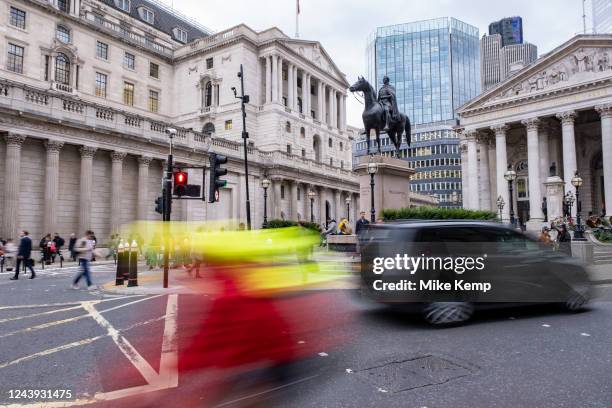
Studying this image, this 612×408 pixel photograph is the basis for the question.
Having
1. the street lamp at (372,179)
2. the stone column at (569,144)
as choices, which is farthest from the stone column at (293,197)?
the stone column at (569,144)

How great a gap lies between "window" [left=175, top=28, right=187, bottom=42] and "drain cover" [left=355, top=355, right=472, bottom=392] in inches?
2384

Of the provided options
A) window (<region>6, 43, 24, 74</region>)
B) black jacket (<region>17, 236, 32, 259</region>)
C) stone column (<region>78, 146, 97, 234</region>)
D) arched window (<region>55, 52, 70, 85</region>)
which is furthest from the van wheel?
arched window (<region>55, 52, 70, 85</region>)

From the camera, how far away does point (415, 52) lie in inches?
5763

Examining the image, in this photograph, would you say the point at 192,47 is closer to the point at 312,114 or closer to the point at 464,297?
the point at 312,114

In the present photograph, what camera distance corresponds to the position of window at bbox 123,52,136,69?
4625 cm

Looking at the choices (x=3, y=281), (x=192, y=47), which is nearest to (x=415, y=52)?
(x=192, y=47)

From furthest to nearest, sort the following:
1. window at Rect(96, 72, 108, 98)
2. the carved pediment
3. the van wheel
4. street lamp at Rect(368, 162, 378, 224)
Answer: window at Rect(96, 72, 108, 98), the carved pediment, street lamp at Rect(368, 162, 378, 224), the van wheel

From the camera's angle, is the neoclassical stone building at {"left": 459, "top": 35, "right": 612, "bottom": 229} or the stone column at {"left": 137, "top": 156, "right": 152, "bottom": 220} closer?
the stone column at {"left": 137, "top": 156, "right": 152, "bottom": 220}

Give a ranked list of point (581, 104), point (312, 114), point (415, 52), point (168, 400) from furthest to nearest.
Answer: point (415, 52) < point (312, 114) < point (581, 104) < point (168, 400)

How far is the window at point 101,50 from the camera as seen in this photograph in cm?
4333

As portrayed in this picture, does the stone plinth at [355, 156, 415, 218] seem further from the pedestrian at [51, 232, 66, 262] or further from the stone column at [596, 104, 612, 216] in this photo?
the stone column at [596, 104, 612, 216]

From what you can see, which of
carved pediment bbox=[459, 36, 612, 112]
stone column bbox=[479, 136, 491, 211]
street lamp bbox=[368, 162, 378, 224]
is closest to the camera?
street lamp bbox=[368, 162, 378, 224]

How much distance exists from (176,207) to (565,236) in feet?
87.9

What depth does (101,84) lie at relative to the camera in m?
43.8
